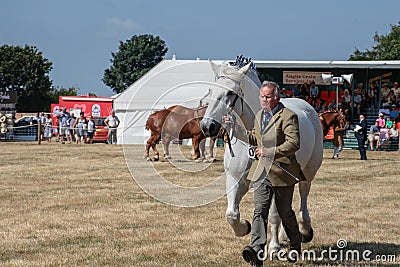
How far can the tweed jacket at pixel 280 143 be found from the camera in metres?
5.75

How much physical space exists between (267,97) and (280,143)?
0.44 m

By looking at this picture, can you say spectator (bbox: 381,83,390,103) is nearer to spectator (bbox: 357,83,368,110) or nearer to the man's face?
spectator (bbox: 357,83,368,110)

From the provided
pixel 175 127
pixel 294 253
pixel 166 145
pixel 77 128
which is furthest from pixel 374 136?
pixel 294 253

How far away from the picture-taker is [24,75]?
237 feet

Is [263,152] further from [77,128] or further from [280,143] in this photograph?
[77,128]

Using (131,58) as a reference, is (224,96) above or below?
below

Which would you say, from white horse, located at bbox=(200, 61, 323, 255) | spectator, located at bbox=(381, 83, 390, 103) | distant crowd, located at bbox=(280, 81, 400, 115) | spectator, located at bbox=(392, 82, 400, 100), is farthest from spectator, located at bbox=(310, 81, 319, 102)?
white horse, located at bbox=(200, 61, 323, 255)

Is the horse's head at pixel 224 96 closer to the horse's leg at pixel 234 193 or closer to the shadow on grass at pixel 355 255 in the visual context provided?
the horse's leg at pixel 234 193

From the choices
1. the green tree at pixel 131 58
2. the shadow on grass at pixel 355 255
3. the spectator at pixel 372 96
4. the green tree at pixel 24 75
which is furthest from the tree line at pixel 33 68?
the shadow on grass at pixel 355 255

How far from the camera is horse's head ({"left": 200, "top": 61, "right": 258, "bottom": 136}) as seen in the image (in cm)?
562

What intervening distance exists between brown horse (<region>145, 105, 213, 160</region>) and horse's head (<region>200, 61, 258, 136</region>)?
31.8ft

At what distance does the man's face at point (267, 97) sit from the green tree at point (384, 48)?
66.0 metres

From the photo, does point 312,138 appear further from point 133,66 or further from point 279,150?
point 133,66

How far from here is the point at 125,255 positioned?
6.72 m
